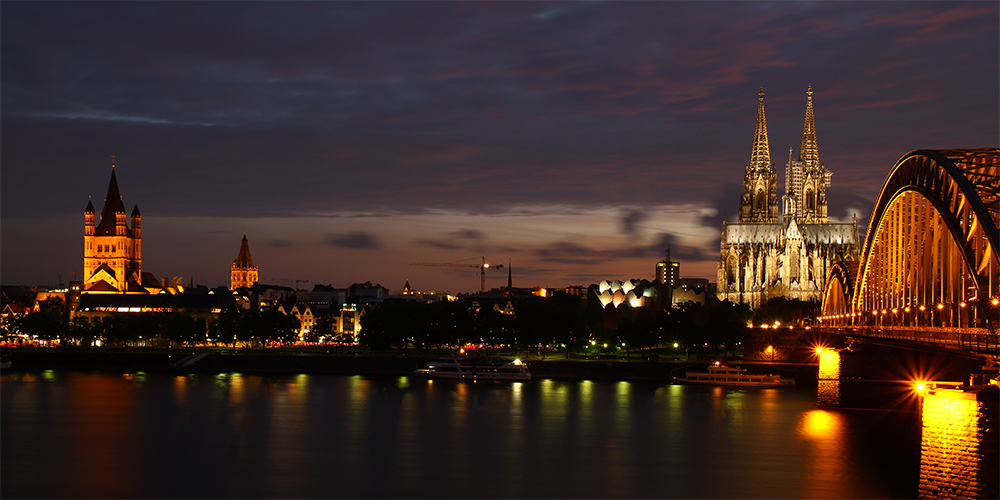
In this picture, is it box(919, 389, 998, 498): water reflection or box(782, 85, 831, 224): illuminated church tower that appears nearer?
box(919, 389, 998, 498): water reflection

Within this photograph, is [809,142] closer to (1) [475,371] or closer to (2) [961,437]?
(1) [475,371]

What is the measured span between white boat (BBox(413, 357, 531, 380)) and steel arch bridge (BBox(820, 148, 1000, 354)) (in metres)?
28.3

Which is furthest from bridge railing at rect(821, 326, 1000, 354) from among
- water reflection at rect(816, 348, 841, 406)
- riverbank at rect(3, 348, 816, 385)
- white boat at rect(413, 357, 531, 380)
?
white boat at rect(413, 357, 531, 380)

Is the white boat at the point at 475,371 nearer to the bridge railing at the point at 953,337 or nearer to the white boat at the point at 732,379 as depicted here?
the white boat at the point at 732,379

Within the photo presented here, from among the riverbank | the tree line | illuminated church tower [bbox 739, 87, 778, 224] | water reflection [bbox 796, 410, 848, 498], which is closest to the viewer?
water reflection [bbox 796, 410, 848, 498]

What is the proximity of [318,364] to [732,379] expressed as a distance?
30.0 metres

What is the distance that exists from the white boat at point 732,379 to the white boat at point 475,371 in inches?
422

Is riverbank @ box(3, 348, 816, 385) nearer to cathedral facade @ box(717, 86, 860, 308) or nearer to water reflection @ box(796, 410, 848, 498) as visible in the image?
water reflection @ box(796, 410, 848, 498)

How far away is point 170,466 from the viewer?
39000mm

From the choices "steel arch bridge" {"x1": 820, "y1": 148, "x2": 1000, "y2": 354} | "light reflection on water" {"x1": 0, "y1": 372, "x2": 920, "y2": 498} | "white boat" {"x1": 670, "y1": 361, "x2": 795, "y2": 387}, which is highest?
"steel arch bridge" {"x1": 820, "y1": 148, "x2": 1000, "y2": 354}

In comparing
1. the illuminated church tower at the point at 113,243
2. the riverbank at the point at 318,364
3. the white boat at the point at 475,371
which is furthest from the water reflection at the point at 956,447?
the illuminated church tower at the point at 113,243

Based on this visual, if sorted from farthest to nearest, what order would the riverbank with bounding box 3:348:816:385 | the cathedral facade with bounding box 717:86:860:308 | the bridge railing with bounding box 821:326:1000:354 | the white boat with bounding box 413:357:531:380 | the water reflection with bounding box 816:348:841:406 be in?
the cathedral facade with bounding box 717:86:860:308, the riverbank with bounding box 3:348:816:385, the white boat with bounding box 413:357:531:380, the water reflection with bounding box 816:348:841:406, the bridge railing with bounding box 821:326:1000:354

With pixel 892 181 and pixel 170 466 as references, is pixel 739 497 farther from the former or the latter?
pixel 170 466

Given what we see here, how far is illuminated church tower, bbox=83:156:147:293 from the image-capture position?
168125 mm
